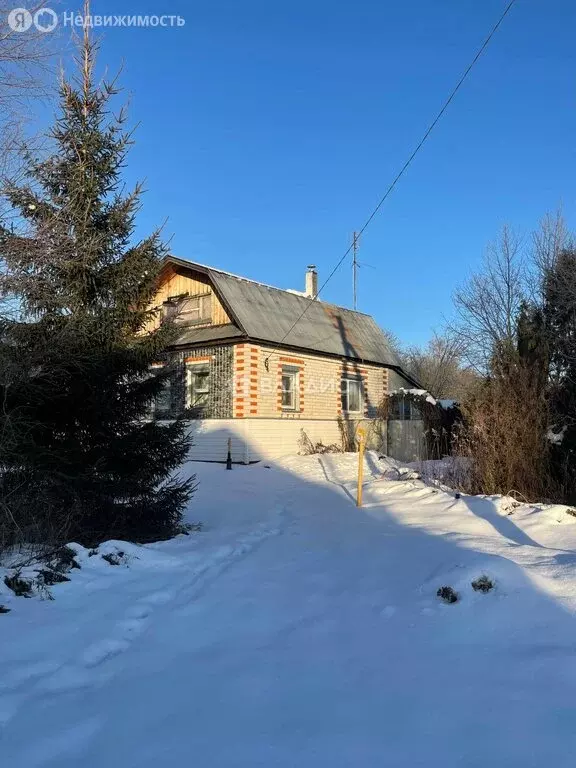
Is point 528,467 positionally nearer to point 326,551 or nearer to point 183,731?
point 326,551

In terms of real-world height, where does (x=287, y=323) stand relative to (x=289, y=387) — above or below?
above

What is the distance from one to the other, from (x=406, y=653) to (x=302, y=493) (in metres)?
8.18

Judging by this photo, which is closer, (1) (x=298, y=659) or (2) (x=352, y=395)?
(1) (x=298, y=659)

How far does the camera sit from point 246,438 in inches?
672

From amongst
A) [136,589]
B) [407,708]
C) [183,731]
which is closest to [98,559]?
[136,589]

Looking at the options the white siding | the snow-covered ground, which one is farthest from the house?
the snow-covered ground

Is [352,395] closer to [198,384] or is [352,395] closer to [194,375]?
[198,384]

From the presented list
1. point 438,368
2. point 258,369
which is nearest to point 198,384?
point 258,369

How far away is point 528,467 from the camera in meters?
9.87

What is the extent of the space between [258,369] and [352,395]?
232 inches

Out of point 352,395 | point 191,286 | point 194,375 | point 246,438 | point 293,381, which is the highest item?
point 191,286

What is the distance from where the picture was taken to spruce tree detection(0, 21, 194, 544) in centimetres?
663

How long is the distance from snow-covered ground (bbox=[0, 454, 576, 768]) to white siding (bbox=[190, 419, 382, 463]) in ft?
33.7

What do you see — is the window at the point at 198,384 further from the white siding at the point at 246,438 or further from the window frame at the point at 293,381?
the window frame at the point at 293,381
